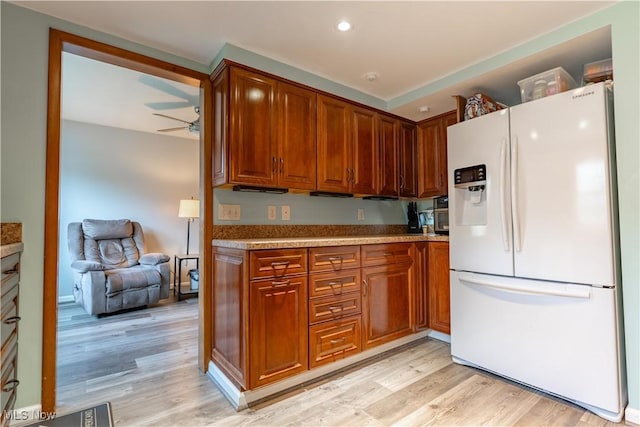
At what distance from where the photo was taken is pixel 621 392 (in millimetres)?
1692

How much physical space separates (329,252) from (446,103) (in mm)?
1854

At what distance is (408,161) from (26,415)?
3.34 meters

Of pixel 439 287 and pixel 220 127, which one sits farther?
pixel 439 287

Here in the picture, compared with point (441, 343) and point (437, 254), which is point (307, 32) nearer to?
point (437, 254)

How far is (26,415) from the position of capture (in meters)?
1.70

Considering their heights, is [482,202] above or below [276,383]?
above

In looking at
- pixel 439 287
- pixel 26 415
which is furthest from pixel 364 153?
pixel 26 415

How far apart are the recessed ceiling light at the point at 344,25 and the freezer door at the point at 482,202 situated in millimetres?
1087

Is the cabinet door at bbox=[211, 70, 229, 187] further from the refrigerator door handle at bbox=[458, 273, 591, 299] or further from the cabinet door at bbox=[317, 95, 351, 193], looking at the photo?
the refrigerator door handle at bbox=[458, 273, 591, 299]

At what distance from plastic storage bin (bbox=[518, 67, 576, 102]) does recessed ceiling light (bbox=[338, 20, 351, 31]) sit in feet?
4.26

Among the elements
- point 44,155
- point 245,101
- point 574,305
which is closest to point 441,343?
point 574,305

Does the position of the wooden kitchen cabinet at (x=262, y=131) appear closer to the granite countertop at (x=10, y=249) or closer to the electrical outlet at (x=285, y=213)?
the electrical outlet at (x=285, y=213)

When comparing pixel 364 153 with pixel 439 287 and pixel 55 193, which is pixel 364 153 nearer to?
pixel 439 287

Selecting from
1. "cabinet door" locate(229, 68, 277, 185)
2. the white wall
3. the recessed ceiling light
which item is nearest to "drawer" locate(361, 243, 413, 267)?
"cabinet door" locate(229, 68, 277, 185)
